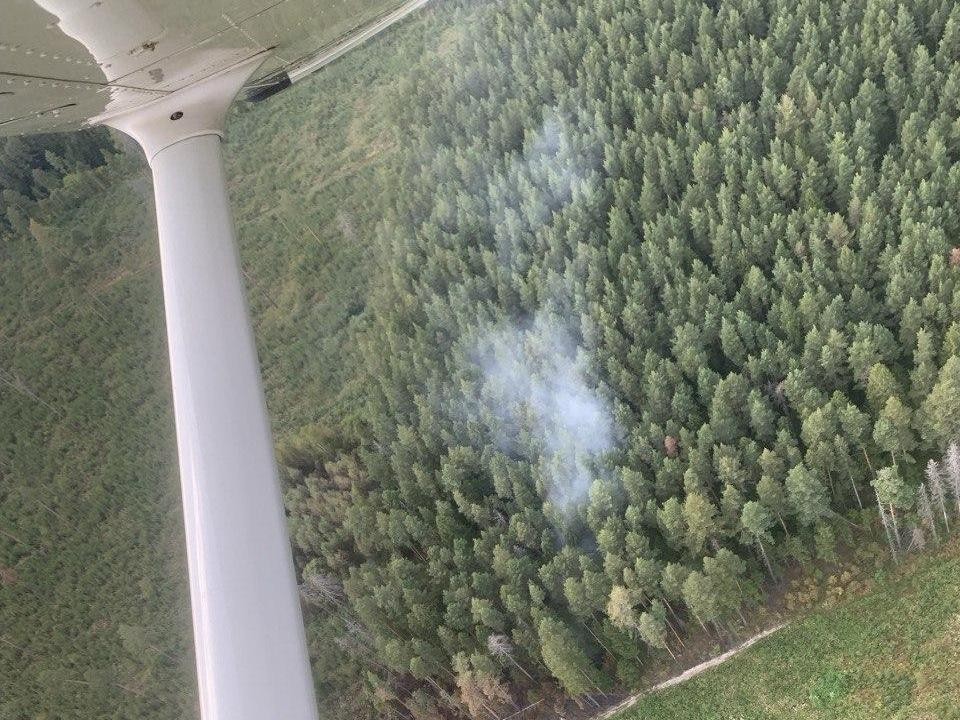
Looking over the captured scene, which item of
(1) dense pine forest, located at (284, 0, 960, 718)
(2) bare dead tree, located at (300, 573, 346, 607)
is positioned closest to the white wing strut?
(1) dense pine forest, located at (284, 0, 960, 718)

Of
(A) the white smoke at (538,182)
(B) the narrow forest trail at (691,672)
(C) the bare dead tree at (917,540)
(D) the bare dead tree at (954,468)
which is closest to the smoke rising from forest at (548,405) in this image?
(A) the white smoke at (538,182)

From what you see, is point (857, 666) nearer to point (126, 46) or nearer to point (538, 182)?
point (538, 182)

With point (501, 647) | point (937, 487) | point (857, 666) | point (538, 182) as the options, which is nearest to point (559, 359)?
point (538, 182)

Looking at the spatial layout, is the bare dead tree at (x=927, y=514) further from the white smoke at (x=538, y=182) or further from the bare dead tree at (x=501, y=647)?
the white smoke at (x=538, y=182)

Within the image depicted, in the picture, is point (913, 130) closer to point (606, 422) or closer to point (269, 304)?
point (606, 422)

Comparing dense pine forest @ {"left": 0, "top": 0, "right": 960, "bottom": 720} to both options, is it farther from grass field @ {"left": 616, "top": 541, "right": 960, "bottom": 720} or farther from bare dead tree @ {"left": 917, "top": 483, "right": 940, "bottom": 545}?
grass field @ {"left": 616, "top": 541, "right": 960, "bottom": 720}

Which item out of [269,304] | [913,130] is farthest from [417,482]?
[913,130]
